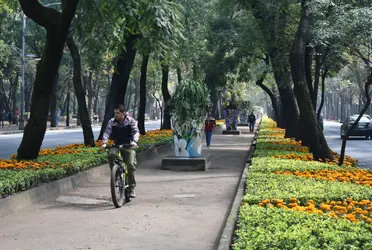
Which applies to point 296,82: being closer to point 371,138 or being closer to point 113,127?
point 113,127

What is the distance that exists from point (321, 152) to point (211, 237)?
9590 mm

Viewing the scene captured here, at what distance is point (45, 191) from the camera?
35.9 feet

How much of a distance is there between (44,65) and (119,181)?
5.03m

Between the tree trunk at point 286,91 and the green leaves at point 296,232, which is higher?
the tree trunk at point 286,91

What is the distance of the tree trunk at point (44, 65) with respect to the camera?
14.1 metres

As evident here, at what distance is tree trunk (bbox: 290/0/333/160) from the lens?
16.4m

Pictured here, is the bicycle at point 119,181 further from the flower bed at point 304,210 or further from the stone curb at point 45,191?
the flower bed at point 304,210

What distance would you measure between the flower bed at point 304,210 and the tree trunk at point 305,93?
273 cm

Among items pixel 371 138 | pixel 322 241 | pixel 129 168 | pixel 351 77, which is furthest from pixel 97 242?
pixel 351 77

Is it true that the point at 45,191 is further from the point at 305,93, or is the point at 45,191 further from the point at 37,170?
the point at 305,93

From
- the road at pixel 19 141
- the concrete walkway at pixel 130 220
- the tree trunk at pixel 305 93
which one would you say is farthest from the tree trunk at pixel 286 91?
the concrete walkway at pixel 130 220

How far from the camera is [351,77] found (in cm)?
6700

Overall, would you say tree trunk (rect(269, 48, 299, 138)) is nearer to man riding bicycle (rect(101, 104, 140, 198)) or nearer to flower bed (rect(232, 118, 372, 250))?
flower bed (rect(232, 118, 372, 250))

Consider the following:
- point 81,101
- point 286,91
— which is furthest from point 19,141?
point 286,91
